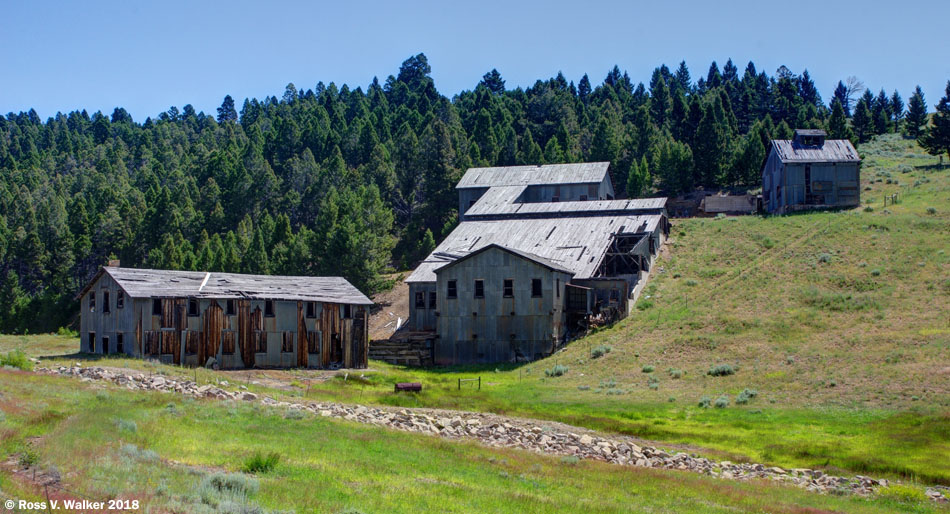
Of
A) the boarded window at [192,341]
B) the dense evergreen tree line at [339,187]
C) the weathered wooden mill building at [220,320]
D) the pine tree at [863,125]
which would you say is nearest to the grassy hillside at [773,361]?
the weathered wooden mill building at [220,320]

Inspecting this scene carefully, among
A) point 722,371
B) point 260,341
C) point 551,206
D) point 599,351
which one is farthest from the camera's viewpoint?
point 551,206

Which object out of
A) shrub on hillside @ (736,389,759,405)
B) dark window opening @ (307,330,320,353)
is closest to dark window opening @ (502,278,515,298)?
dark window opening @ (307,330,320,353)

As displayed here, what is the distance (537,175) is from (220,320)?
49.8 metres

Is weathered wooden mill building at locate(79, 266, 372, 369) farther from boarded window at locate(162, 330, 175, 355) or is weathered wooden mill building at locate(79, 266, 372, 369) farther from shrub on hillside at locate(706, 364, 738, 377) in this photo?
shrub on hillside at locate(706, 364, 738, 377)

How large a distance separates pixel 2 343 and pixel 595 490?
56300 mm

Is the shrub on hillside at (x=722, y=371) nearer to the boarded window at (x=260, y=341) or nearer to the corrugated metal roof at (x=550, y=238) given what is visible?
the corrugated metal roof at (x=550, y=238)

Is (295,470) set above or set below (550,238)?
below

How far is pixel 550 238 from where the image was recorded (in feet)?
248

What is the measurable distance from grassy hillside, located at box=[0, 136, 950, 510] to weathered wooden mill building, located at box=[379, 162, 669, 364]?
269 centimetres

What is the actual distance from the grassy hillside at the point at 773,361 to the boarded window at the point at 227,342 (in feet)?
11.3

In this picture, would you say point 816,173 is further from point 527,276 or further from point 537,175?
point 527,276

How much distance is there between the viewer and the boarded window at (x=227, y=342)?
174 ft

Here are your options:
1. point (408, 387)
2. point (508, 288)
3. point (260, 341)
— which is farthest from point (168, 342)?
point (508, 288)

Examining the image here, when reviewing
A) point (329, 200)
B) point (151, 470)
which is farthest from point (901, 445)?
point (329, 200)
